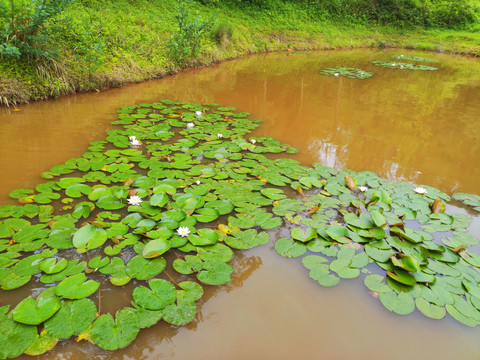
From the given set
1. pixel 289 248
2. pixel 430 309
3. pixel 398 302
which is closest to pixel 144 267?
pixel 289 248

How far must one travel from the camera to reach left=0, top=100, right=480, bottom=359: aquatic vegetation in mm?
1447

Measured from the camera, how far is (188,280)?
5.45ft

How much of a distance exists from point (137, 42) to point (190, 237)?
18.8 feet

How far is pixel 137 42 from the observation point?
6.11 metres

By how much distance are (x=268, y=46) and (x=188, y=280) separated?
39.0 feet

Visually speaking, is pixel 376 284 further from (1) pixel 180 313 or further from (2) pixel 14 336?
(2) pixel 14 336

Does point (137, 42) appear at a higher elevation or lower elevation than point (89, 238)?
higher

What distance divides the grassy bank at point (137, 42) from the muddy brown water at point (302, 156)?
1.04 ft

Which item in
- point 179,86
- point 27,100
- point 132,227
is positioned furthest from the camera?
point 179,86

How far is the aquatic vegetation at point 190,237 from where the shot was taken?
4.75 feet

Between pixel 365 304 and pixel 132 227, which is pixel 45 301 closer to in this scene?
pixel 132 227

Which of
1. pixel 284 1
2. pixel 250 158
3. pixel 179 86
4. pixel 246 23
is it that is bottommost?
pixel 250 158

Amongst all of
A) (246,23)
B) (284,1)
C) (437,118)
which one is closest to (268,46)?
(246,23)

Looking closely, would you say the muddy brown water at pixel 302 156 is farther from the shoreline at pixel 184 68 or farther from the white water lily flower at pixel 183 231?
the white water lily flower at pixel 183 231
